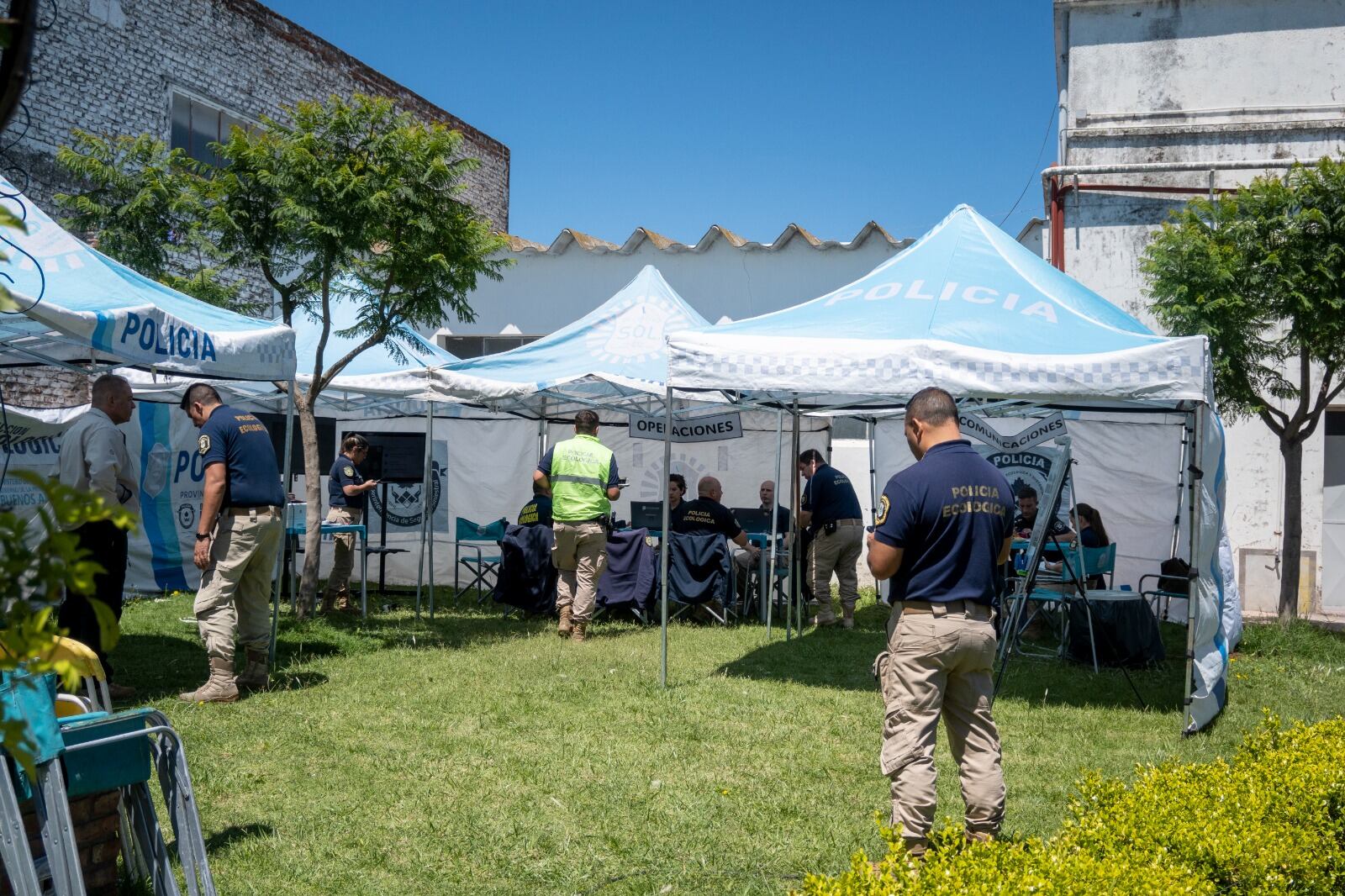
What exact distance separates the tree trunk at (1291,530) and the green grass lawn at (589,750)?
48cm

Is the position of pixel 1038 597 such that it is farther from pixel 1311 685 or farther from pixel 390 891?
pixel 390 891

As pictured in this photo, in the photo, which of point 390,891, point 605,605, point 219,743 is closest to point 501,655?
point 605,605

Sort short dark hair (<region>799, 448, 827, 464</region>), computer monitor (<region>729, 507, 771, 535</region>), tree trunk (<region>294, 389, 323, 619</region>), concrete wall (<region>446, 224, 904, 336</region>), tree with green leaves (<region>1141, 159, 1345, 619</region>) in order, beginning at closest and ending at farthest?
tree with green leaves (<region>1141, 159, 1345, 619</region>) < tree trunk (<region>294, 389, 323, 619</region>) < short dark hair (<region>799, 448, 827, 464</region>) < computer monitor (<region>729, 507, 771, 535</region>) < concrete wall (<region>446, 224, 904, 336</region>)

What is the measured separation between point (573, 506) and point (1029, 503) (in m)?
4.49

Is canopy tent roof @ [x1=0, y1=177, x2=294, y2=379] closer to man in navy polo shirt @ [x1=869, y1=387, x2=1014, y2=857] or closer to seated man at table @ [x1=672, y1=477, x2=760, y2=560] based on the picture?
man in navy polo shirt @ [x1=869, y1=387, x2=1014, y2=857]

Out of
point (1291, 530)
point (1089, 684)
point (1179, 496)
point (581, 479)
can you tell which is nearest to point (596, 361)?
point (581, 479)

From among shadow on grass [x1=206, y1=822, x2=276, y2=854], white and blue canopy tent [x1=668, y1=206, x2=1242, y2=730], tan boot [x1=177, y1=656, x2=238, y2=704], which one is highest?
white and blue canopy tent [x1=668, y1=206, x2=1242, y2=730]

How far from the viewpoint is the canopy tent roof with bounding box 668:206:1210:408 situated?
21.6 feet

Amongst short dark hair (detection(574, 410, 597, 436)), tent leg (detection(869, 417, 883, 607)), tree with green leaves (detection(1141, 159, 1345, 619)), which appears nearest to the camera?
tree with green leaves (detection(1141, 159, 1345, 619))

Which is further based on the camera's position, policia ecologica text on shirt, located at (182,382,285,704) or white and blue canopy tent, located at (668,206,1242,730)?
policia ecologica text on shirt, located at (182,382,285,704)

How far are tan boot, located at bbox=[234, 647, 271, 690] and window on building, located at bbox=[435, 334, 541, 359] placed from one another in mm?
9399

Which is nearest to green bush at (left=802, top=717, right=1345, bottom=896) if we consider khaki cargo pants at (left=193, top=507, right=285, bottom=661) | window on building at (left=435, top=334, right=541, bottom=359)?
khaki cargo pants at (left=193, top=507, right=285, bottom=661)

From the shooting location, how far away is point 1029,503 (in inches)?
430

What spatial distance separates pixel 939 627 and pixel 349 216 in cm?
687
